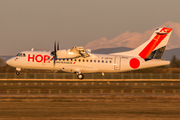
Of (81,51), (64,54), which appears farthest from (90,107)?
(64,54)

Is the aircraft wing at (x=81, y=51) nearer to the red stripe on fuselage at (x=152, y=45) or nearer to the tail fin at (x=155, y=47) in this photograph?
the tail fin at (x=155, y=47)

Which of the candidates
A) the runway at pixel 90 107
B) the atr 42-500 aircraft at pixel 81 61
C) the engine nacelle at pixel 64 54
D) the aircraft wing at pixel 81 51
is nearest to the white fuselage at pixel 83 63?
the atr 42-500 aircraft at pixel 81 61

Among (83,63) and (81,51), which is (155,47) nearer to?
(83,63)

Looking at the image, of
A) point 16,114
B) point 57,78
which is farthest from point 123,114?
point 57,78

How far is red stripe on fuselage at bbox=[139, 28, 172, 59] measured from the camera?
4609cm

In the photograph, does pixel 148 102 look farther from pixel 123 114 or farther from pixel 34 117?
pixel 34 117

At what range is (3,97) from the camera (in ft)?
107

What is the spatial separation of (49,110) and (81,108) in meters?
3.32

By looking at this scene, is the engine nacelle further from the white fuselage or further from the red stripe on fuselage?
the red stripe on fuselage

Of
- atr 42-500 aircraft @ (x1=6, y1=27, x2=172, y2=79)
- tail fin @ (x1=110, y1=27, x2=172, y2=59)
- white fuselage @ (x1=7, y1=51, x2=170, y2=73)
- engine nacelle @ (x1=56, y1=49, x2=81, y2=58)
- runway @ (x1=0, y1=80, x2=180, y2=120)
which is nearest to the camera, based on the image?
runway @ (x1=0, y1=80, x2=180, y2=120)

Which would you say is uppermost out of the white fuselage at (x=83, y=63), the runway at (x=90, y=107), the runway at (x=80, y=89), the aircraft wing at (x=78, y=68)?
the white fuselage at (x=83, y=63)

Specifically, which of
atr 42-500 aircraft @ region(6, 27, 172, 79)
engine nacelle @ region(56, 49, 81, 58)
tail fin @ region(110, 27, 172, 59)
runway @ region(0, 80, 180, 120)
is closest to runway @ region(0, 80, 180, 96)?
atr 42-500 aircraft @ region(6, 27, 172, 79)

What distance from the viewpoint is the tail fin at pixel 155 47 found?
46.0m

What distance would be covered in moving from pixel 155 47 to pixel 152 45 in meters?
0.61
